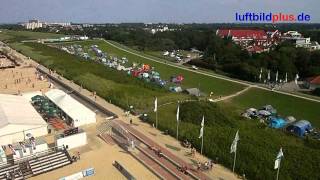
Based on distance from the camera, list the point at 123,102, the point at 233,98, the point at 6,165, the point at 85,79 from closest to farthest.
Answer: the point at 6,165, the point at 123,102, the point at 233,98, the point at 85,79

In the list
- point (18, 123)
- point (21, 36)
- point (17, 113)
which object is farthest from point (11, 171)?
point (21, 36)

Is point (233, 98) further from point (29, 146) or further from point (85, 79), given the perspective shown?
point (29, 146)

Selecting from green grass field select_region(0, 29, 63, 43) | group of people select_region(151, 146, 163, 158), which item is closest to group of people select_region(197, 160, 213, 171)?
group of people select_region(151, 146, 163, 158)

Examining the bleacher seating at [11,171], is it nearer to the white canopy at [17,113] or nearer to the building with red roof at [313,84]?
the white canopy at [17,113]

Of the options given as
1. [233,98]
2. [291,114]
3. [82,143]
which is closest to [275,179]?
[82,143]

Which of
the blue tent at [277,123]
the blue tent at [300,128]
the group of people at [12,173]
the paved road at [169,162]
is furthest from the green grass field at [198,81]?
the group of people at [12,173]

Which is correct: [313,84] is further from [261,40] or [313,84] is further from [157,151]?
[261,40]
